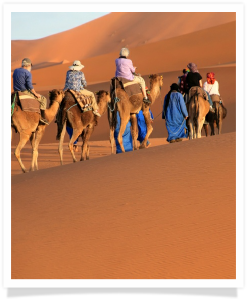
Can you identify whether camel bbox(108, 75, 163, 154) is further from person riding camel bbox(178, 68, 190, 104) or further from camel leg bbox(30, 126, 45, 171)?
person riding camel bbox(178, 68, 190, 104)

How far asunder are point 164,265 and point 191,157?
363cm

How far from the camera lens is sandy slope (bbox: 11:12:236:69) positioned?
88.6m

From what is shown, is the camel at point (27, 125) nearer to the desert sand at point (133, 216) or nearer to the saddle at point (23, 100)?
the saddle at point (23, 100)

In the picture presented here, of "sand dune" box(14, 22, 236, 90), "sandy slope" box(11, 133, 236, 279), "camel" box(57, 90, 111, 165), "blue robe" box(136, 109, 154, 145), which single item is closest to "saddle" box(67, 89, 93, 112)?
"camel" box(57, 90, 111, 165)

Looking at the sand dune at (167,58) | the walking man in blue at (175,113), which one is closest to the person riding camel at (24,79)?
the walking man in blue at (175,113)

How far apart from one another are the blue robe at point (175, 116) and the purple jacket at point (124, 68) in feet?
6.48

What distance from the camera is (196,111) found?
1672cm

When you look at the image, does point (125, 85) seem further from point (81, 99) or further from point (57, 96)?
point (57, 96)

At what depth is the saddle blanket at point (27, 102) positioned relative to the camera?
522 inches

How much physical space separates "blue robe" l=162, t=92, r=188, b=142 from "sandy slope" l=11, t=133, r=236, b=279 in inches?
171

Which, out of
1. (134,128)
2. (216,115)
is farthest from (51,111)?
(216,115)

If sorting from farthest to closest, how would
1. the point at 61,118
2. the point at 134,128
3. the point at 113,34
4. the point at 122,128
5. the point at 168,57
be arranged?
the point at 113,34
the point at 168,57
the point at 134,128
the point at 122,128
the point at 61,118

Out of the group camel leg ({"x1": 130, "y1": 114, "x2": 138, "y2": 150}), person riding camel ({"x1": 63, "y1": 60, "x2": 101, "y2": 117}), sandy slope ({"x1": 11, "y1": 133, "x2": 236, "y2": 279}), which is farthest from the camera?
camel leg ({"x1": 130, "y1": 114, "x2": 138, "y2": 150})

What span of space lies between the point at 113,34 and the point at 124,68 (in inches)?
3517
